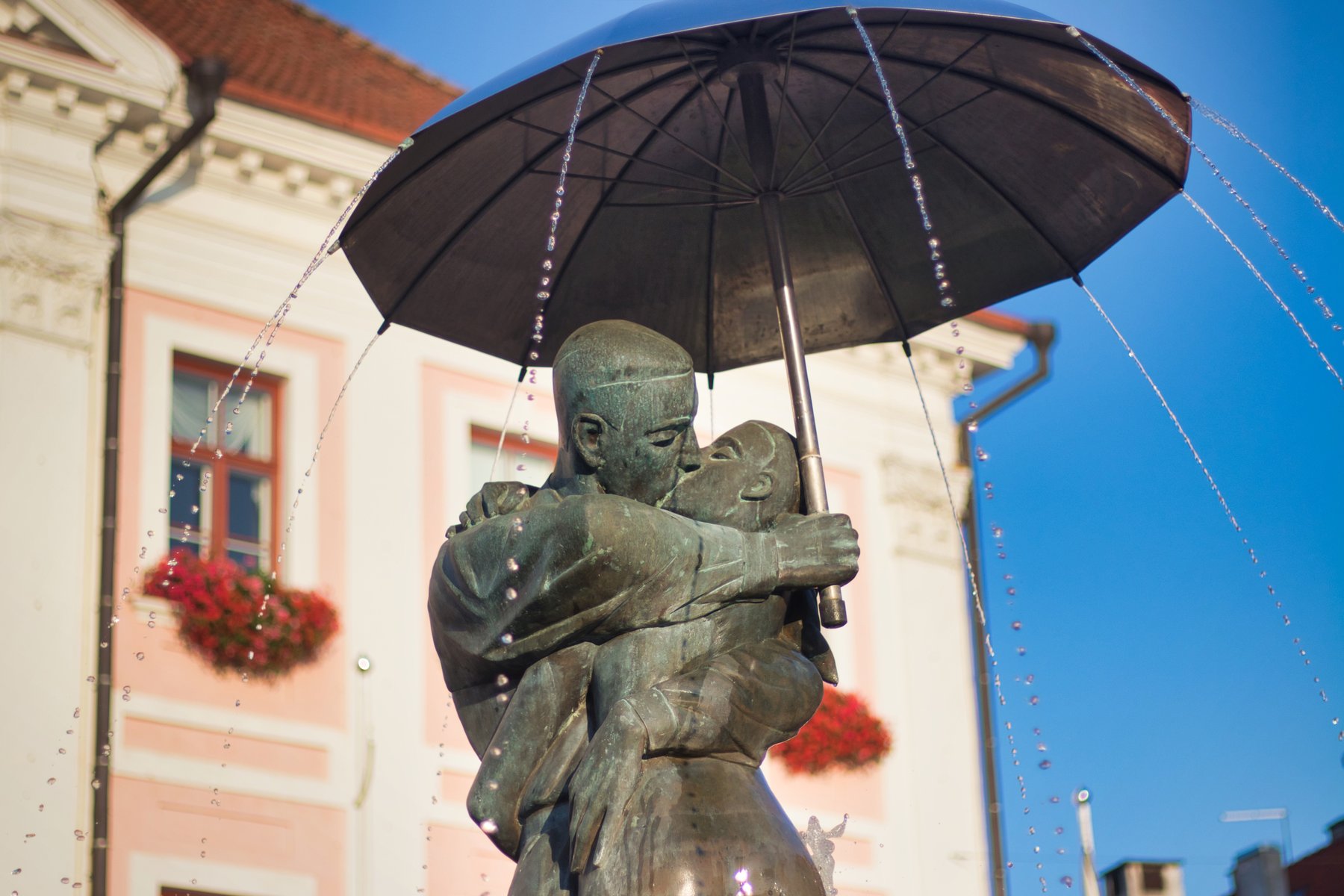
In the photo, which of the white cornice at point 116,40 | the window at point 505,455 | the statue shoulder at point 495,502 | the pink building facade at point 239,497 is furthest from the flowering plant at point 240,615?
the statue shoulder at point 495,502

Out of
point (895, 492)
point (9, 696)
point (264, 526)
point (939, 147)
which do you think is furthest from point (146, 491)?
point (939, 147)

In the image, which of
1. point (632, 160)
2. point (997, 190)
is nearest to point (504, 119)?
point (632, 160)

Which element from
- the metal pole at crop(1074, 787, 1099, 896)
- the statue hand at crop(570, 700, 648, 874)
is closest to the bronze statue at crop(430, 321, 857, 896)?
the statue hand at crop(570, 700, 648, 874)

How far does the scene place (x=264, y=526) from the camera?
16016 mm

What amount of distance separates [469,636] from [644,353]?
70cm

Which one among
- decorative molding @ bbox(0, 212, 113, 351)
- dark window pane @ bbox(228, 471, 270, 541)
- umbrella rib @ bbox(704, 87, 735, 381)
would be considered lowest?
umbrella rib @ bbox(704, 87, 735, 381)

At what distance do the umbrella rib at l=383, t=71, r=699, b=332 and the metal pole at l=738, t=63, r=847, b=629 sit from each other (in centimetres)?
23

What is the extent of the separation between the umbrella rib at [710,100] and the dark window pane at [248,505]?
10.7 meters

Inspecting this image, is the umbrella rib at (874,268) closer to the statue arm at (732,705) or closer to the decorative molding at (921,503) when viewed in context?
the statue arm at (732,705)

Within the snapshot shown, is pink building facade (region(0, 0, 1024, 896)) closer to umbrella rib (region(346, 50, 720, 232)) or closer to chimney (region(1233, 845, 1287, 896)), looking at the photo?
chimney (region(1233, 845, 1287, 896))

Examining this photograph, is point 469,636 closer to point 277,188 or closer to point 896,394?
point 277,188

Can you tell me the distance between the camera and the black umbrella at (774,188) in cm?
541

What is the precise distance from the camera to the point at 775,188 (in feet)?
18.1

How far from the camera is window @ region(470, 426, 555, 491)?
17.3 metres
